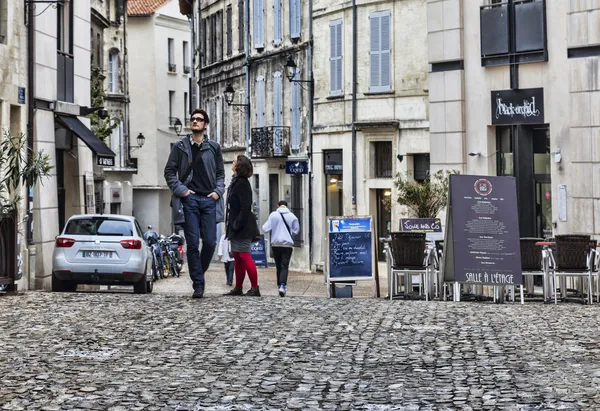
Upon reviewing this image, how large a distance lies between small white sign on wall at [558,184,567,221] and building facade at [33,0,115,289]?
9.02 metres

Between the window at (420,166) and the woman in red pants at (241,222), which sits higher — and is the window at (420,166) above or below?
above

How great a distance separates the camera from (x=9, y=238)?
18.6m

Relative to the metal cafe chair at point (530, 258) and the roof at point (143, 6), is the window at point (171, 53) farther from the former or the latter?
the metal cafe chair at point (530, 258)

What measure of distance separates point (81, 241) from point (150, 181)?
4932 cm

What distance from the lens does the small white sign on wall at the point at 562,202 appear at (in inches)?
990

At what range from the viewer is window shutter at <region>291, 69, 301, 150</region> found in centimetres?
4556

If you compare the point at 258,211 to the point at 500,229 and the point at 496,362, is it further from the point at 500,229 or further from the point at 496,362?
the point at 496,362

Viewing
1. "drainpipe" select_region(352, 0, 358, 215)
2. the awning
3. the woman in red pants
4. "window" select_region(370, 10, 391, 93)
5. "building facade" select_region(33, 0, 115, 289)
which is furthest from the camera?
"drainpipe" select_region(352, 0, 358, 215)

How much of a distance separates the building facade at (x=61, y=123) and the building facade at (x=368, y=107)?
9.10 meters

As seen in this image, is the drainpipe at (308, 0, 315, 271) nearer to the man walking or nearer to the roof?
the man walking

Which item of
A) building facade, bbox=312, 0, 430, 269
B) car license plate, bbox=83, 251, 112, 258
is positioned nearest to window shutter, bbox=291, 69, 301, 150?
building facade, bbox=312, 0, 430, 269

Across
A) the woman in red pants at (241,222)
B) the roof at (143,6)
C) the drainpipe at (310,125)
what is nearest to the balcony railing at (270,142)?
the drainpipe at (310,125)

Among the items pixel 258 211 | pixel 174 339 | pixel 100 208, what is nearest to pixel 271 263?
pixel 258 211

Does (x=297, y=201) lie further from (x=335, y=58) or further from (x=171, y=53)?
(x=171, y=53)
